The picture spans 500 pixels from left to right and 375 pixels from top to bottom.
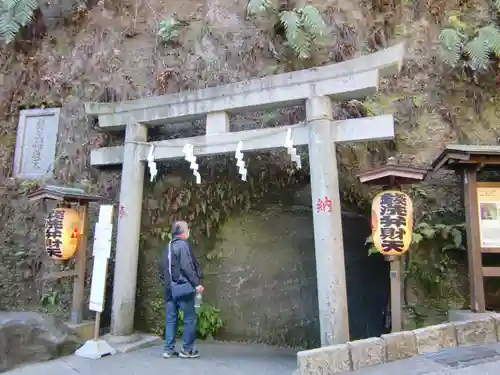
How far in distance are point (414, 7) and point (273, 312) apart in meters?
7.64

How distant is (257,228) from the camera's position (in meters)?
8.32

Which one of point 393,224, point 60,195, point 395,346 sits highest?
point 60,195

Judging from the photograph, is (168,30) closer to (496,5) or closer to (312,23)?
(312,23)

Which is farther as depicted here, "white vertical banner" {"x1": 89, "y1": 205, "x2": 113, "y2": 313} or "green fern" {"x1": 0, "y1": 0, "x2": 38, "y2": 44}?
"green fern" {"x1": 0, "y1": 0, "x2": 38, "y2": 44}

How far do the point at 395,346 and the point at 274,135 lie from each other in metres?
3.58

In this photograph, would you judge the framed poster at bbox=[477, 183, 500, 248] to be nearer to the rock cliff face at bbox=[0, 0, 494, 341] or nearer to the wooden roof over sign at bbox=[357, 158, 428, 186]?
the rock cliff face at bbox=[0, 0, 494, 341]

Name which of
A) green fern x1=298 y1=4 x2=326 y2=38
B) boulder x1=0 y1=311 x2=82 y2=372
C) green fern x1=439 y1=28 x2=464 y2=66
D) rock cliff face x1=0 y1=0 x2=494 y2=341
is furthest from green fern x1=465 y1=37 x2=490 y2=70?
boulder x1=0 y1=311 x2=82 y2=372

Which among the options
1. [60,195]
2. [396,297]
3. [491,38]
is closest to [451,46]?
[491,38]

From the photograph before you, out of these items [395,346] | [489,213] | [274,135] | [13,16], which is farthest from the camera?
[13,16]

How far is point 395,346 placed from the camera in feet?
16.8

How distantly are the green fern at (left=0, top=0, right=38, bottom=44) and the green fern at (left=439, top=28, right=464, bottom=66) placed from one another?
9767mm

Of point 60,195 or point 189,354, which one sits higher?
point 60,195

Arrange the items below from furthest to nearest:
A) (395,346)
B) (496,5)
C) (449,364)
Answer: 1. (496,5)
2. (395,346)
3. (449,364)

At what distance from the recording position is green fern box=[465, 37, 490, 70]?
24.4 ft
